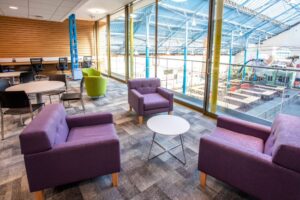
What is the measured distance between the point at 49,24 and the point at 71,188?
9463 mm

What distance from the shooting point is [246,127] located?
211 centimetres

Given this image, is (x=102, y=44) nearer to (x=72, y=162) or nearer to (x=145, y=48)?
(x=145, y=48)

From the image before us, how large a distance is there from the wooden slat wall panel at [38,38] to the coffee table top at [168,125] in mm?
8957

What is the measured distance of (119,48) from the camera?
12.2m

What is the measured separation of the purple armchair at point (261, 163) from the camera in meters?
1.29

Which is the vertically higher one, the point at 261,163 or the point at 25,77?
the point at 25,77

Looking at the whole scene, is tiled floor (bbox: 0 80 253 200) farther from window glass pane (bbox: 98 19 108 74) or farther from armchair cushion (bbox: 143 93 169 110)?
window glass pane (bbox: 98 19 108 74)

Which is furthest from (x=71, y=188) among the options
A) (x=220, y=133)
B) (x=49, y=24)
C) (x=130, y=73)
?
(x=49, y=24)

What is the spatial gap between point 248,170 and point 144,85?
9.42 feet

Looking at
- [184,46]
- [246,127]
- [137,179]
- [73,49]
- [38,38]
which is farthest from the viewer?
[184,46]

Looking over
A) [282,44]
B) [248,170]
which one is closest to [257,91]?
[282,44]

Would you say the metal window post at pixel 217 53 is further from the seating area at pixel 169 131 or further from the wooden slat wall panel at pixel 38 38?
the wooden slat wall panel at pixel 38 38

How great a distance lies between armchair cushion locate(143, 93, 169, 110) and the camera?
11.3 ft

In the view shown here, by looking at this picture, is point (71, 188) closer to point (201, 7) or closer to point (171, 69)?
point (171, 69)
